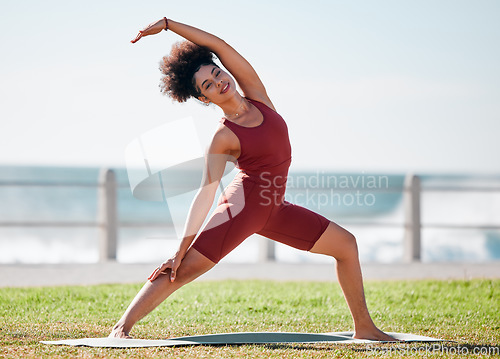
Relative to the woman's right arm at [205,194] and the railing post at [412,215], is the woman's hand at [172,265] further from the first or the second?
the railing post at [412,215]

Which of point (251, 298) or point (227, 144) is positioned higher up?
point (227, 144)

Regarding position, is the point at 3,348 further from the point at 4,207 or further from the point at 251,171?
the point at 4,207

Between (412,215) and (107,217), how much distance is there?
14.2 feet

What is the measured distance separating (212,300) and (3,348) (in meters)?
2.86

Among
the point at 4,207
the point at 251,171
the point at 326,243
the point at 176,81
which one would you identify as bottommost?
the point at 4,207

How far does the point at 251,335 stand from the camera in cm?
528

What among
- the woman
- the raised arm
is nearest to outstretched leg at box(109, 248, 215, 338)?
the woman

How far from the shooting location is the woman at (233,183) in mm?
4703

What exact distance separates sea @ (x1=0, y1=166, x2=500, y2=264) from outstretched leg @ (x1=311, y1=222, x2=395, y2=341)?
6023 millimetres

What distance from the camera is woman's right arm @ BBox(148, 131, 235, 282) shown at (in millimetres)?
4648

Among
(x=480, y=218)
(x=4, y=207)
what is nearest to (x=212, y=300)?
(x=480, y=218)

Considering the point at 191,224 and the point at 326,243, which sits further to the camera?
the point at 326,243

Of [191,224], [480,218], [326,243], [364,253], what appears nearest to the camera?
[191,224]

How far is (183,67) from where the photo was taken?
193 inches
